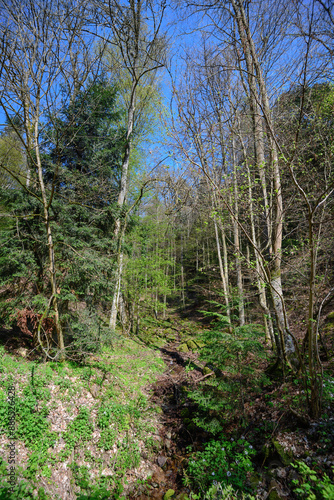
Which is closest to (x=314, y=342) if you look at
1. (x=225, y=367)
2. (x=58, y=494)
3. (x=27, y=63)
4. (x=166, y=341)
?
(x=225, y=367)

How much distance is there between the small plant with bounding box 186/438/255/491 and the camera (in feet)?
9.79

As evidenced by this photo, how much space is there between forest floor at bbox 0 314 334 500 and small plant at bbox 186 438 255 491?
0.38ft

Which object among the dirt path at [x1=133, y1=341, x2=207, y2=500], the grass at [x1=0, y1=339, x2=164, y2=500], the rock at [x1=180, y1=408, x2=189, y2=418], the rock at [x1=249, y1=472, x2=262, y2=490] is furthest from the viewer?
the rock at [x1=180, y1=408, x2=189, y2=418]

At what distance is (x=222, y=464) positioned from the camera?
3227 mm

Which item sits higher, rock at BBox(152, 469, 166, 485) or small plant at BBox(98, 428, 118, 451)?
small plant at BBox(98, 428, 118, 451)

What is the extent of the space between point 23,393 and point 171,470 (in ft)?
9.12

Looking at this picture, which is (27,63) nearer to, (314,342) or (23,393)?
(23,393)

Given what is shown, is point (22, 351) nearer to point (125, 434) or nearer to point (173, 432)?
point (125, 434)

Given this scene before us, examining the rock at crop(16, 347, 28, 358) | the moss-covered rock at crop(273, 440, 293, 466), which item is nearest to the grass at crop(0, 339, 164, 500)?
the rock at crop(16, 347, 28, 358)

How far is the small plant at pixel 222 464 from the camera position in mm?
2984

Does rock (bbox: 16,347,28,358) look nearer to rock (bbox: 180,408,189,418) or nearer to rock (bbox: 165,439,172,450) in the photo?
rock (bbox: 165,439,172,450)

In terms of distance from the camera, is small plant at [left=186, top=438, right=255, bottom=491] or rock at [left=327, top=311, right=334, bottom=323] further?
rock at [left=327, top=311, right=334, bottom=323]

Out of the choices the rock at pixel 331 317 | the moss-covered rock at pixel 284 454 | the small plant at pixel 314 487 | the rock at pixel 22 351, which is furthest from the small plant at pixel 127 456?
the rock at pixel 331 317

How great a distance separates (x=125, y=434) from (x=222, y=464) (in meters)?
1.80
